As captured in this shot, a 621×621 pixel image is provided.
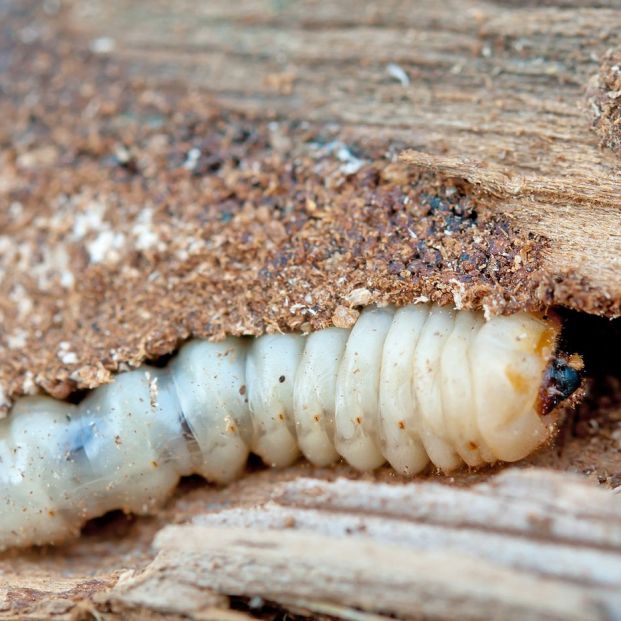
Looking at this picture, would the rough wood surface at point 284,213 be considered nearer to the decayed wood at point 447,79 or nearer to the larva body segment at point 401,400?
the decayed wood at point 447,79

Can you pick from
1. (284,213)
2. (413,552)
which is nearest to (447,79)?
(284,213)

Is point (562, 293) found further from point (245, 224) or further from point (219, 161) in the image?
point (219, 161)

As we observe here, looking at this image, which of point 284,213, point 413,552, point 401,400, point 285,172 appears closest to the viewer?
point 413,552

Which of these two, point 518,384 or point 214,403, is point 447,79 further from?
point 214,403

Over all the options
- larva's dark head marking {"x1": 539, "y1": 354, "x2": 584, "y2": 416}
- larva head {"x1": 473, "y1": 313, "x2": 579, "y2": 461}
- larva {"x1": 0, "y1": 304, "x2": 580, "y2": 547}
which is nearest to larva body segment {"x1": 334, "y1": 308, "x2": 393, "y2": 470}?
larva {"x1": 0, "y1": 304, "x2": 580, "y2": 547}

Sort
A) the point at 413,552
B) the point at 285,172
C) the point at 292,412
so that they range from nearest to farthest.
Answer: the point at 413,552 < the point at 292,412 < the point at 285,172

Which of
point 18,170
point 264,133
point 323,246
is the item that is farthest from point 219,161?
point 18,170

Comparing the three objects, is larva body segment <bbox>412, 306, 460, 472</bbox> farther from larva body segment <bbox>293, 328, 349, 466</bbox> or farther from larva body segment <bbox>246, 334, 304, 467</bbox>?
larva body segment <bbox>246, 334, 304, 467</bbox>
